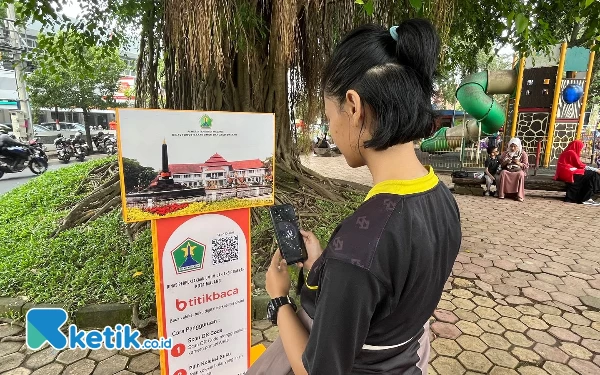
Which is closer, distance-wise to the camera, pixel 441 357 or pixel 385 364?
pixel 385 364

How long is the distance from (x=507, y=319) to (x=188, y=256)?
2.50 meters

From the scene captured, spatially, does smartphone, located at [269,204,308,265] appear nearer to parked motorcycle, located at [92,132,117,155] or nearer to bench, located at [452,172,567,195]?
bench, located at [452,172,567,195]

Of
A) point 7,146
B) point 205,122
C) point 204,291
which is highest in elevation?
point 205,122

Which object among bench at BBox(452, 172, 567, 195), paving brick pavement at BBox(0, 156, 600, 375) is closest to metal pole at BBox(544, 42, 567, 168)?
bench at BBox(452, 172, 567, 195)

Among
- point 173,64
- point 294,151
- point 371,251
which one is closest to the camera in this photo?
point 371,251

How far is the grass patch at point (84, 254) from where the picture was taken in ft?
8.43

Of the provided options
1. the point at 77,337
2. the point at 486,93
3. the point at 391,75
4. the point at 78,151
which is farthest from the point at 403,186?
the point at 78,151

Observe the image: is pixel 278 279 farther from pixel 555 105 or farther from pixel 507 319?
pixel 555 105

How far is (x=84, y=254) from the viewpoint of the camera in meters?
3.10

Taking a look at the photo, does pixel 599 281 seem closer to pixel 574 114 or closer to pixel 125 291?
pixel 125 291

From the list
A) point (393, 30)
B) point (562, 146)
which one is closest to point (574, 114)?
point (562, 146)

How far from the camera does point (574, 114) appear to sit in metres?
9.55

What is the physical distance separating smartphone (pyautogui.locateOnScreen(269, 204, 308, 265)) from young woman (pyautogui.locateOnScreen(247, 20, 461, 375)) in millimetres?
241

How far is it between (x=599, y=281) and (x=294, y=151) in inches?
139
